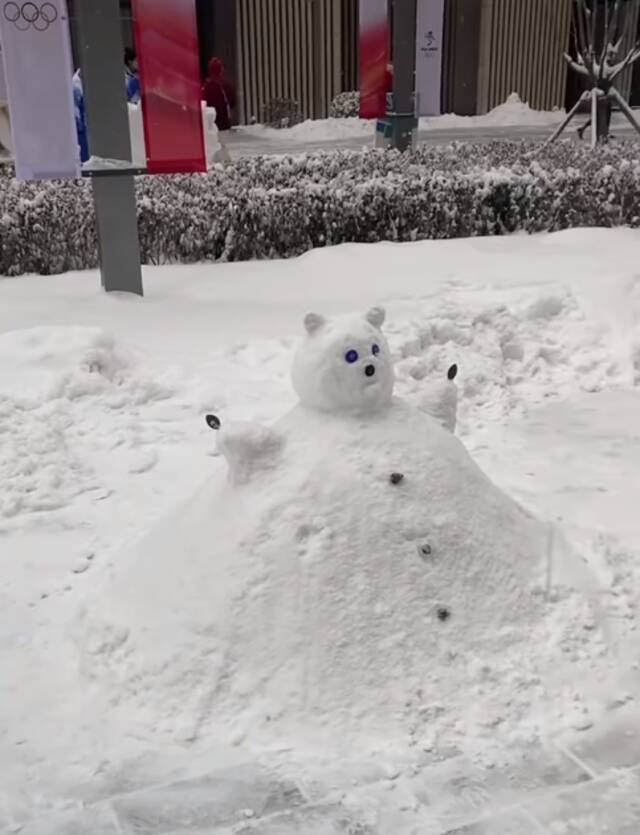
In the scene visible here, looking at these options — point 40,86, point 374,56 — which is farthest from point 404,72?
point 40,86

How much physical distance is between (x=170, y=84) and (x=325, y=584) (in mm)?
4840

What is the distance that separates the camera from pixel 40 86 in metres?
6.61

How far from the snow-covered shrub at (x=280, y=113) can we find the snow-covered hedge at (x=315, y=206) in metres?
12.1

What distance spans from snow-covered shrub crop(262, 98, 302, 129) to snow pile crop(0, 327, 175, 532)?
1636 centimetres

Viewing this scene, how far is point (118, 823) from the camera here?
109 inches

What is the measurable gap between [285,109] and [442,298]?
15615mm

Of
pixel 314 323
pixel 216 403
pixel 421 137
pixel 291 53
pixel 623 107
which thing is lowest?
pixel 216 403

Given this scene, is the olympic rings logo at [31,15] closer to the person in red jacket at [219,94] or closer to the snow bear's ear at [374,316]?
the snow bear's ear at [374,316]

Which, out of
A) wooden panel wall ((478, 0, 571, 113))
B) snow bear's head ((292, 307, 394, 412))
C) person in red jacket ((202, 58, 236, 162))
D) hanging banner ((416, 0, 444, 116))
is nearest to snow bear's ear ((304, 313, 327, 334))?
snow bear's head ((292, 307, 394, 412))

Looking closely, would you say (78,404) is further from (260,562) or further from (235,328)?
(260,562)

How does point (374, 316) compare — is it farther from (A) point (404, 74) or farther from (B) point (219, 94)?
(B) point (219, 94)

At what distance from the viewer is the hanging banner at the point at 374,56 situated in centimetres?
1069

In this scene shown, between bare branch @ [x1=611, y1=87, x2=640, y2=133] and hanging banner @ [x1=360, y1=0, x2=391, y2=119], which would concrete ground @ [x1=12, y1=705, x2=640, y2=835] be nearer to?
hanging banner @ [x1=360, y1=0, x2=391, y2=119]

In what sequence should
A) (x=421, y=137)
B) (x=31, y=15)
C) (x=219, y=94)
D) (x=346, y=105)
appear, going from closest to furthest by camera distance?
(x=31, y=15)
(x=219, y=94)
(x=421, y=137)
(x=346, y=105)
